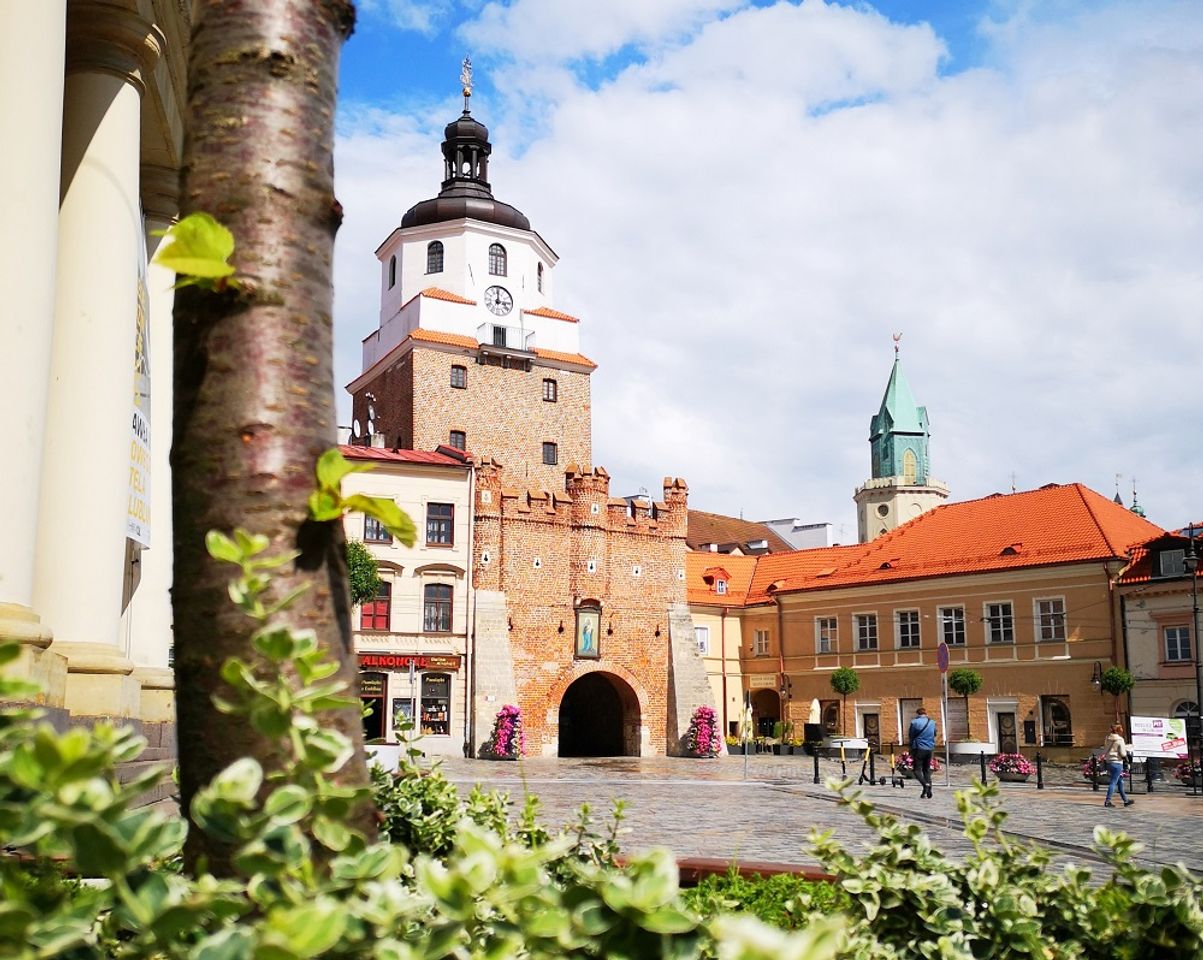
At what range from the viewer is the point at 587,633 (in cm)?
4188

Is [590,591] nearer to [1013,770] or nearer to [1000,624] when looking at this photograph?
[1000,624]

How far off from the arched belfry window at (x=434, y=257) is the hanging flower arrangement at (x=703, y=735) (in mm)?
21116

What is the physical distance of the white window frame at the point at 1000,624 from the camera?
134ft

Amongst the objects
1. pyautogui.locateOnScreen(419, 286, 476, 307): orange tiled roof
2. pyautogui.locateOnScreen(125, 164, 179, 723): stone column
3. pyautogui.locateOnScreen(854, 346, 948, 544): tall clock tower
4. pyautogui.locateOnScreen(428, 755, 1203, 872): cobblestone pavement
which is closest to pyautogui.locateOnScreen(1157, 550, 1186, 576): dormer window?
pyautogui.locateOnScreen(428, 755, 1203, 872): cobblestone pavement

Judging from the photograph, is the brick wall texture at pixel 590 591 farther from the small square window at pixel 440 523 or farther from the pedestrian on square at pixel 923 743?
the pedestrian on square at pixel 923 743

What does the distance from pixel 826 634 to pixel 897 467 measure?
45.8 metres

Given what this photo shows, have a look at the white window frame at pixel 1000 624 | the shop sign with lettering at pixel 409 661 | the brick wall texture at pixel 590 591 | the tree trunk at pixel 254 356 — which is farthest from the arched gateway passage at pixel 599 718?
the tree trunk at pixel 254 356

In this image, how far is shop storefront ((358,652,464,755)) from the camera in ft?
122

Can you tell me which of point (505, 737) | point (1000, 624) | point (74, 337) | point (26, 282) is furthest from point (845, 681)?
point (26, 282)

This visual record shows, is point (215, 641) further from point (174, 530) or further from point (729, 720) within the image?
point (729, 720)

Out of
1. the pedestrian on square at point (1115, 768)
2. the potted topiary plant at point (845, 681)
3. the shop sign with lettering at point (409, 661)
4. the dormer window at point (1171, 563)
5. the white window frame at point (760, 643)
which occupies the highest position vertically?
the dormer window at point (1171, 563)

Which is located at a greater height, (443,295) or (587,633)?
(443,295)

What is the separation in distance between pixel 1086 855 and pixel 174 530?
11686mm

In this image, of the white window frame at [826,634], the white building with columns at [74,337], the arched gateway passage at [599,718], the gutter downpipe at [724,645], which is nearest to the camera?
the white building with columns at [74,337]
